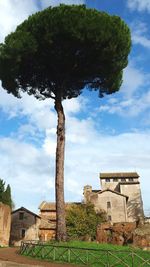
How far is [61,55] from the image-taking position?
66.6 feet

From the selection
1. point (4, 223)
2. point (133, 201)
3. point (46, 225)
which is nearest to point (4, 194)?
point (4, 223)

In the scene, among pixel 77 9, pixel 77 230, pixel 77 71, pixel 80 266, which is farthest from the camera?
pixel 77 230

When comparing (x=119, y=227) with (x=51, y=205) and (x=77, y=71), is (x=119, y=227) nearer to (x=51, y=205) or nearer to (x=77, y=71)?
(x=77, y=71)

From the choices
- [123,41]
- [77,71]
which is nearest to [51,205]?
[77,71]

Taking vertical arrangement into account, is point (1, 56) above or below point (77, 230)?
above

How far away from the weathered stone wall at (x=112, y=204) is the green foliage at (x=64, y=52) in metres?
23.7

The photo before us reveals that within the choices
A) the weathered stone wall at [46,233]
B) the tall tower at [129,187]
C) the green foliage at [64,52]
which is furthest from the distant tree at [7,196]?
the tall tower at [129,187]

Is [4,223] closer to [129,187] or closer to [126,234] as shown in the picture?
[126,234]

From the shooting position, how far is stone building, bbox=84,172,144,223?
42344 mm

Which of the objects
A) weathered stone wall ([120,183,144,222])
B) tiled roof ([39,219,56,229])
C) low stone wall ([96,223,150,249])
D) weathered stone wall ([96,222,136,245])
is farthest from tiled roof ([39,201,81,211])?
low stone wall ([96,223,150,249])

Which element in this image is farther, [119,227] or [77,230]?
[77,230]

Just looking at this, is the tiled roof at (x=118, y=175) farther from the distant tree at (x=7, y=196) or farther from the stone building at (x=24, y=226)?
the distant tree at (x=7, y=196)

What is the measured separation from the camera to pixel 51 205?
43.4 m

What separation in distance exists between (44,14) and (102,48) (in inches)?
172
